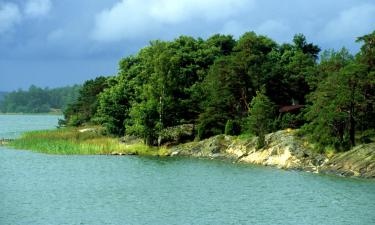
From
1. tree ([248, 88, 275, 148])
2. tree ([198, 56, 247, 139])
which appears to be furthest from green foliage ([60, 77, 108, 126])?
tree ([248, 88, 275, 148])

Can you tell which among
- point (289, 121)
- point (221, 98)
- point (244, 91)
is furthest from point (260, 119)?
point (244, 91)

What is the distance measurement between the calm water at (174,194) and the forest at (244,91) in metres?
9.13

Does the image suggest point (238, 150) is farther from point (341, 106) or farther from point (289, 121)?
point (341, 106)

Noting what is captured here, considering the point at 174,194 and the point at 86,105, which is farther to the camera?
the point at 86,105

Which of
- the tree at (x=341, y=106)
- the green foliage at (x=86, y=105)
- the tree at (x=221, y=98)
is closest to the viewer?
the tree at (x=341, y=106)

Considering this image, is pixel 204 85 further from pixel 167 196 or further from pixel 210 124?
pixel 167 196

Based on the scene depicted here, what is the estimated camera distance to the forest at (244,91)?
231ft

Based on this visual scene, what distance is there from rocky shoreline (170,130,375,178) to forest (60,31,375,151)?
1506mm

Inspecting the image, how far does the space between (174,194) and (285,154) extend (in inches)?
869

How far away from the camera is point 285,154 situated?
236ft

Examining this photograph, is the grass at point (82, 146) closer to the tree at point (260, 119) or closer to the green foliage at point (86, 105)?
the tree at point (260, 119)

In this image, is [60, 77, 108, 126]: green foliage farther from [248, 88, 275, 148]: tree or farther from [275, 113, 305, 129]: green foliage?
[248, 88, 275, 148]: tree

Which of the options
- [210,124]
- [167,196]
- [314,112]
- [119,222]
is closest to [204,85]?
[210,124]

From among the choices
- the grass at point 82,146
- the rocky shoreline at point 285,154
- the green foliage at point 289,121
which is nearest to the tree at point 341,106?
the rocky shoreline at point 285,154
